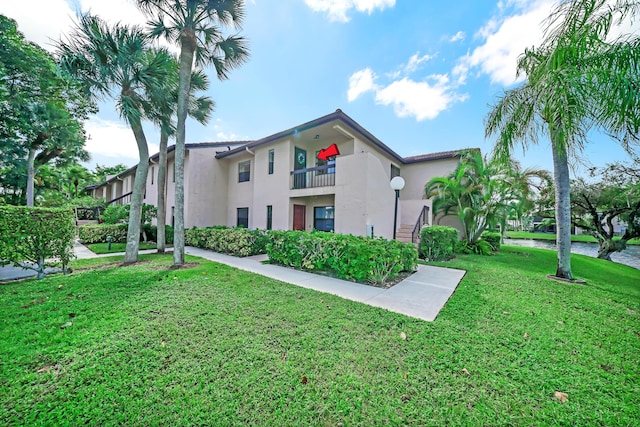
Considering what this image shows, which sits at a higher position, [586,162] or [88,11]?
[88,11]

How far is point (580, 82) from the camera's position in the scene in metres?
4.75

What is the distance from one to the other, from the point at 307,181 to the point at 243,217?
5.60 metres

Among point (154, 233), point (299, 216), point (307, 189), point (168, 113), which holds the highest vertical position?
point (168, 113)

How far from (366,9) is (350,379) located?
1233 cm

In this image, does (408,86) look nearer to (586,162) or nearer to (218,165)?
(586,162)

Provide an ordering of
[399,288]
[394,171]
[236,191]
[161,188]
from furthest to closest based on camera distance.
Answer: [394,171], [236,191], [161,188], [399,288]

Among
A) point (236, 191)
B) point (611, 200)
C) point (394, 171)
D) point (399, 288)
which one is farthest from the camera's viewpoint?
point (394, 171)

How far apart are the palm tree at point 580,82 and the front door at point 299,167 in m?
8.25

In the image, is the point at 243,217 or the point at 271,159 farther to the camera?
the point at 243,217

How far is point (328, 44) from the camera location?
11164 millimetres

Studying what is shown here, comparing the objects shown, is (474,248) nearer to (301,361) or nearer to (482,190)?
(482,190)

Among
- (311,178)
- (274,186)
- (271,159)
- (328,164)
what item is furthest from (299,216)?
(271,159)

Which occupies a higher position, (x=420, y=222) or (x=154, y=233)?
(x=420, y=222)

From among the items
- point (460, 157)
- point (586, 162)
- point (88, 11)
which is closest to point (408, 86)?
point (460, 157)
